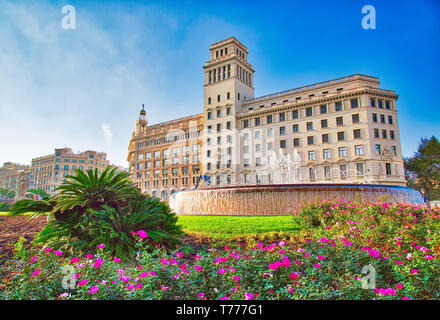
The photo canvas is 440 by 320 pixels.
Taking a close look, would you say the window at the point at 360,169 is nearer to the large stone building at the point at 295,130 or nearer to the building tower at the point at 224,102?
the large stone building at the point at 295,130

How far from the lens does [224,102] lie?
55.8 metres

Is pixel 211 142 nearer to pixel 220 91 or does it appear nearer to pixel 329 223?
pixel 220 91

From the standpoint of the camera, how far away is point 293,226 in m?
11.1

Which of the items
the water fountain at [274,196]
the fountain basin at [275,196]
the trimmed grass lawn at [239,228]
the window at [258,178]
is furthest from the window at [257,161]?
the trimmed grass lawn at [239,228]

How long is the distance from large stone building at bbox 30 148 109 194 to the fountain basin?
10431 cm

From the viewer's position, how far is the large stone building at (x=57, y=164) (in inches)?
4304

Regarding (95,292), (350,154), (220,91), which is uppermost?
(220,91)

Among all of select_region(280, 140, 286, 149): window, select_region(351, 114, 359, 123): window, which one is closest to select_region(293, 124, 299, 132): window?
select_region(280, 140, 286, 149): window

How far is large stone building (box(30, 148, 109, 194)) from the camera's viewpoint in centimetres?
10931

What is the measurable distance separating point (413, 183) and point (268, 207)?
51993mm

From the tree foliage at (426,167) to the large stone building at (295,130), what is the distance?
363 inches
